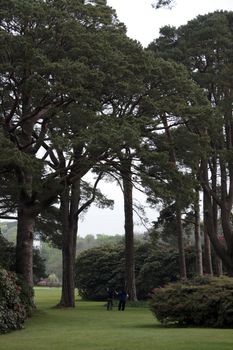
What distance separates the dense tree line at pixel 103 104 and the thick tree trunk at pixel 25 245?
5 cm

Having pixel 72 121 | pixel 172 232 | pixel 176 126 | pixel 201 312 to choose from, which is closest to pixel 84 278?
pixel 172 232

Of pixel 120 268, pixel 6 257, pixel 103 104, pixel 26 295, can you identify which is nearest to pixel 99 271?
pixel 120 268

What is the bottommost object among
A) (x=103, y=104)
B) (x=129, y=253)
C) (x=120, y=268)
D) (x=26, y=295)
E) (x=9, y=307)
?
(x=9, y=307)

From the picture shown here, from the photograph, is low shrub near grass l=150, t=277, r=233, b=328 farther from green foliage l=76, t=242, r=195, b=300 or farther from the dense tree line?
green foliage l=76, t=242, r=195, b=300

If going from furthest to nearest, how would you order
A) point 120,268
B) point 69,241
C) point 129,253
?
point 120,268 → point 129,253 → point 69,241

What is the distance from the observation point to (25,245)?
25.8m

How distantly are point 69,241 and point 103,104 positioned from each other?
36.3ft

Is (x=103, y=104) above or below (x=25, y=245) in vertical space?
above

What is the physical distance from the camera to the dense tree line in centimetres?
2000

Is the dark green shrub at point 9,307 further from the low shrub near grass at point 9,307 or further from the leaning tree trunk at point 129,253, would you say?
the leaning tree trunk at point 129,253

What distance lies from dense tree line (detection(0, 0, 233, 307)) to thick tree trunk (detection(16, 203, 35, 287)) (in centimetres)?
5

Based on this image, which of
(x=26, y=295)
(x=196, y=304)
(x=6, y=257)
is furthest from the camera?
(x=6, y=257)

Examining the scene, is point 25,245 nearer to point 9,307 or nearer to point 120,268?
point 9,307

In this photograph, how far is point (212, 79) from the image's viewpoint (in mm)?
28422
